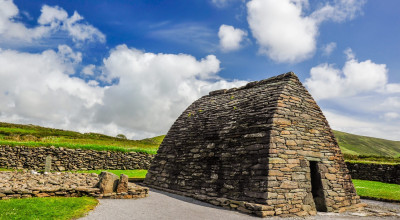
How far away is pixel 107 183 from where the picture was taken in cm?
1096

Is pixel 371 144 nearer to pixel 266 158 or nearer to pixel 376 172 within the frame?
pixel 376 172

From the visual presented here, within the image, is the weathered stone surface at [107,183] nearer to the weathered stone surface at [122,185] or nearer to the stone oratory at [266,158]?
the weathered stone surface at [122,185]

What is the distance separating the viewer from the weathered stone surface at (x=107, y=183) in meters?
10.9

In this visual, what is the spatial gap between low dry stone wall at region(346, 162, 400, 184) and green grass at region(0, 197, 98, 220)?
2438 centimetres

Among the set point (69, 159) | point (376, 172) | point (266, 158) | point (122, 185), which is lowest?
point (122, 185)

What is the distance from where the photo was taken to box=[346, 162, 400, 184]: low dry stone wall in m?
22.5

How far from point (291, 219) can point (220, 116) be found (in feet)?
19.5

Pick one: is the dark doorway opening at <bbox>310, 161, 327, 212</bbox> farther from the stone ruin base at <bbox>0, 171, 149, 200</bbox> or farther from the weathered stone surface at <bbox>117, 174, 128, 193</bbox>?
the weathered stone surface at <bbox>117, 174, 128, 193</bbox>

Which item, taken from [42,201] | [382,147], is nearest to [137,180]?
[42,201]

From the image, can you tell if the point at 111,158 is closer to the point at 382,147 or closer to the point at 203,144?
the point at 203,144

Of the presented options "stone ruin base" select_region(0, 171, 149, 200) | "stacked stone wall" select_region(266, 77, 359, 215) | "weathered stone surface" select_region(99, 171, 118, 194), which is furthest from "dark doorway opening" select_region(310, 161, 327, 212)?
"weathered stone surface" select_region(99, 171, 118, 194)

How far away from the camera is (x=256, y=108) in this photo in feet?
37.9

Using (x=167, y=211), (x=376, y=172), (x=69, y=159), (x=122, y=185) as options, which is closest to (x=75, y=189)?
(x=122, y=185)

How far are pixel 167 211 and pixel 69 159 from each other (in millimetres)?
17580
